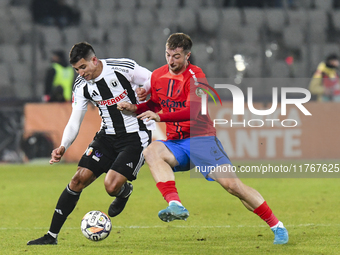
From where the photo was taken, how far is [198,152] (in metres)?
5.04

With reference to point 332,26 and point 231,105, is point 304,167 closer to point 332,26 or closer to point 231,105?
point 231,105

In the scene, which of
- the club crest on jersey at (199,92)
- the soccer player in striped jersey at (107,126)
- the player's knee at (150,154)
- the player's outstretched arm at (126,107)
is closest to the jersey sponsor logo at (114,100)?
the soccer player in striped jersey at (107,126)

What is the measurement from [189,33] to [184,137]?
12098 millimetres

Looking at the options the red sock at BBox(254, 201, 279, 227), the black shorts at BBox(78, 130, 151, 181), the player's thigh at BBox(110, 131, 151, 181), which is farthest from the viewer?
the player's thigh at BBox(110, 131, 151, 181)

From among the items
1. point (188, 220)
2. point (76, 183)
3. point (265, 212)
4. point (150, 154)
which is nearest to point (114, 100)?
point (76, 183)

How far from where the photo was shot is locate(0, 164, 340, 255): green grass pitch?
16.5ft

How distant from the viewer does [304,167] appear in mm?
12430

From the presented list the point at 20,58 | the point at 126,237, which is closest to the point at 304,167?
the point at 126,237

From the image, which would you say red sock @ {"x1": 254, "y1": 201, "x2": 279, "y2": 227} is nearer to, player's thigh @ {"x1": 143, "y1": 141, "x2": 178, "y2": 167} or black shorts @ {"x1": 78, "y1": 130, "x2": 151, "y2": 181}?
player's thigh @ {"x1": 143, "y1": 141, "x2": 178, "y2": 167}

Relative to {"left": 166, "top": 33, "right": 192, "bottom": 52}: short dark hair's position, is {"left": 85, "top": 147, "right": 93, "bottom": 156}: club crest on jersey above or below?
below

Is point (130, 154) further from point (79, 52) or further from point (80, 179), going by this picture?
point (79, 52)

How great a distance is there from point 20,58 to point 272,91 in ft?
24.6

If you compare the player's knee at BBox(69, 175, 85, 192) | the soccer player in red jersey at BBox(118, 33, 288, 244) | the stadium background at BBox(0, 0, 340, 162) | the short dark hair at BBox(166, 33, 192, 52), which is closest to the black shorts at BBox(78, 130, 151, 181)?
the player's knee at BBox(69, 175, 85, 192)

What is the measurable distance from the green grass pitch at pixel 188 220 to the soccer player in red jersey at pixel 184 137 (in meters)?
0.49
